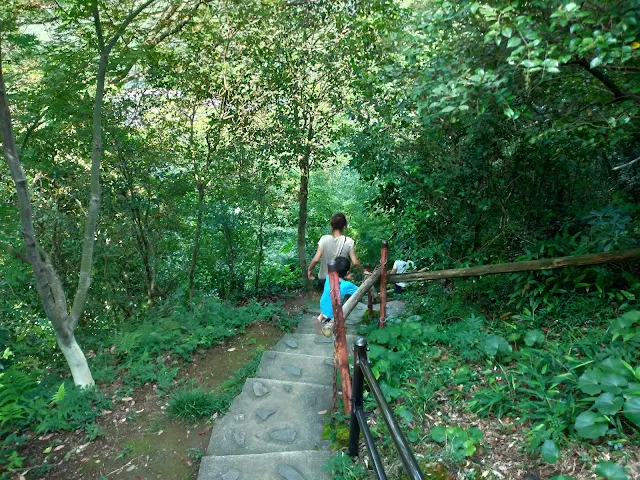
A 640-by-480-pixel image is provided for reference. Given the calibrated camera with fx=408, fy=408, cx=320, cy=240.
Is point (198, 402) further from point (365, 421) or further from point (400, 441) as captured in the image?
point (400, 441)

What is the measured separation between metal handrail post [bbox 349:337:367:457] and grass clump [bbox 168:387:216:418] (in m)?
1.74

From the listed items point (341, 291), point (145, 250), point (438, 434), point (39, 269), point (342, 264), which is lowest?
point (438, 434)

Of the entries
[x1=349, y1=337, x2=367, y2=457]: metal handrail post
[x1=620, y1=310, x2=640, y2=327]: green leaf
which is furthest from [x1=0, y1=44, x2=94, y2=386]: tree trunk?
[x1=620, y1=310, x2=640, y2=327]: green leaf

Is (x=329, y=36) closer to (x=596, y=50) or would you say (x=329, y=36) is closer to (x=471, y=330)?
(x=596, y=50)

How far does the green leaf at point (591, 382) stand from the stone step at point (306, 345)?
2.68 meters

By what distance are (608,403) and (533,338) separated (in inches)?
36.1

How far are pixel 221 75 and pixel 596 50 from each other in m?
4.97

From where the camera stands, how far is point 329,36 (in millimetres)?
6750

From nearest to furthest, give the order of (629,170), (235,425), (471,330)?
(235,425) → (471,330) → (629,170)

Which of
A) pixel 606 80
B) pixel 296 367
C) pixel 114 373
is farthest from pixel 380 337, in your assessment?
pixel 114 373

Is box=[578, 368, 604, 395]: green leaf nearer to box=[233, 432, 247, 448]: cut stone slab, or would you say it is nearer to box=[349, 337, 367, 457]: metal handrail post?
box=[349, 337, 367, 457]: metal handrail post

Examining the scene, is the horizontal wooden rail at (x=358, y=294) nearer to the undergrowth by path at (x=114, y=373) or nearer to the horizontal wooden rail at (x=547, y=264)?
the horizontal wooden rail at (x=547, y=264)

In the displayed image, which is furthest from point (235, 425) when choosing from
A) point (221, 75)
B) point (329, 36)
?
point (329, 36)

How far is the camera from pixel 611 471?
2.15 m
